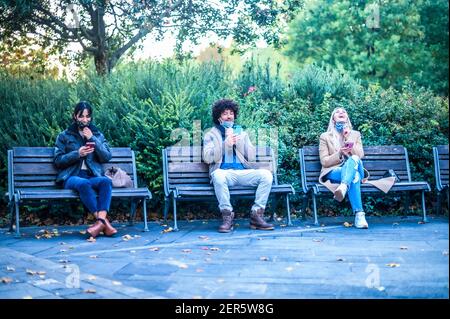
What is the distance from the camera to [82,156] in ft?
23.9

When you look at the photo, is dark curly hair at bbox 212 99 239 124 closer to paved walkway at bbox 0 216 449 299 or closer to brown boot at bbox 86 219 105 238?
paved walkway at bbox 0 216 449 299

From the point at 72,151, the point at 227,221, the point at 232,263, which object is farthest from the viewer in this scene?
the point at 72,151

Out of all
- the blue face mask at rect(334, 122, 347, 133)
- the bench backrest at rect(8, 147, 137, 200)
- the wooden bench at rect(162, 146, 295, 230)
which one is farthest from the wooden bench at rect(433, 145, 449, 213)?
the bench backrest at rect(8, 147, 137, 200)

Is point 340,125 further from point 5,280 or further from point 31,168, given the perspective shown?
point 5,280

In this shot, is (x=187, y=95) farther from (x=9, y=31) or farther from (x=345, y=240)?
(x=9, y=31)

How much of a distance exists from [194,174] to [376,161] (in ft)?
Answer: 8.44

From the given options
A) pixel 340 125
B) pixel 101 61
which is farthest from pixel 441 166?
pixel 101 61

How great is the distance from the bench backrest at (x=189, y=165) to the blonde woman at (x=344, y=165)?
0.71 m

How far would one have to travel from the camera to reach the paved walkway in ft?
13.0

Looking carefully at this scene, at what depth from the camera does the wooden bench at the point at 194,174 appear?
7.50 m

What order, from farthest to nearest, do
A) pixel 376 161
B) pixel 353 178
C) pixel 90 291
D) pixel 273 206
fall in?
pixel 376 161, pixel 273 206, pixel 353 178, pixel 90 291

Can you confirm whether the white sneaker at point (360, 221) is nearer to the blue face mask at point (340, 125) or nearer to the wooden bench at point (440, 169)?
the blue face mask at point (340, 125)

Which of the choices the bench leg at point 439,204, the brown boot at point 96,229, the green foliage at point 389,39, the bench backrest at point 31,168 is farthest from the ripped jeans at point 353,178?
the green foliage at point 389,39

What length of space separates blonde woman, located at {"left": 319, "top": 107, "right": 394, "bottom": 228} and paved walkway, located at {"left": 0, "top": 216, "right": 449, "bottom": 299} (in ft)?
1.39
